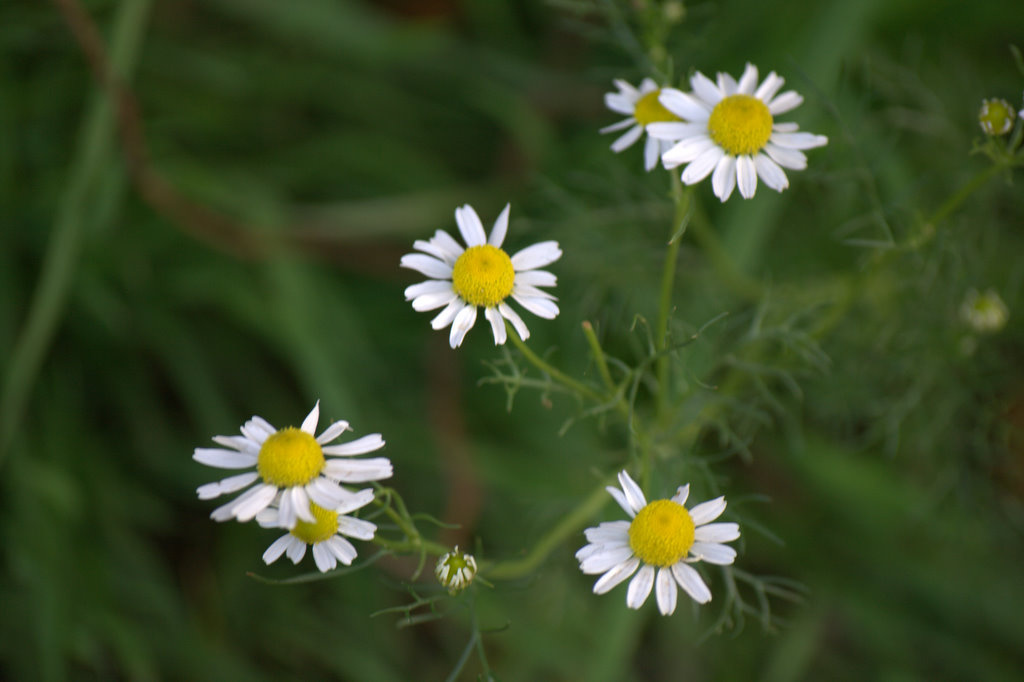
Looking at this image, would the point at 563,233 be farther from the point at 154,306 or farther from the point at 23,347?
the point at 23,347

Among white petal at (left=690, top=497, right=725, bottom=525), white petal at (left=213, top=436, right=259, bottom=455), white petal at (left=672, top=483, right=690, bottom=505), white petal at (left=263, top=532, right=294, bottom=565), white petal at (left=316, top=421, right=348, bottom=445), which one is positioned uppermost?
white petal at (left=213, top=436, right=259, bottom=455)

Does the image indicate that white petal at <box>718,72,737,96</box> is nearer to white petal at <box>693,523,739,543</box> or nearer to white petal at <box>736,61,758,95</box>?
white petal at <box>736,61,758,95</box>

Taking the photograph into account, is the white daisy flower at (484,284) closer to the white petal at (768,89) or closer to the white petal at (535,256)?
the white petal at (535,256)

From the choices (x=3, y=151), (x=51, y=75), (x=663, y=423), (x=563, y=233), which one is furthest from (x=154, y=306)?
(x=663, y=423)

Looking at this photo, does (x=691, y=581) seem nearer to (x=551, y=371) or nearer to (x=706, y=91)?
(x=551, y=371)

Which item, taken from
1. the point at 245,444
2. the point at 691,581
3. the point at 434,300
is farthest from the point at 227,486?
the point at 691,581

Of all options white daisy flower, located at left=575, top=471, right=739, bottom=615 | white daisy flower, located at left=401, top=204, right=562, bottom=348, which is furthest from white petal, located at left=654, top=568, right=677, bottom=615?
white daisy flower, located at left=401, top=204, right=562, bottom=348
